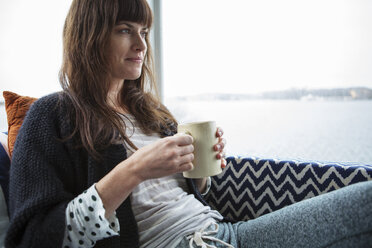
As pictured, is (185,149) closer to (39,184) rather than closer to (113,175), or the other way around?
(113,175)

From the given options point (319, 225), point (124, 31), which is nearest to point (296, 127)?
point (319, 225)

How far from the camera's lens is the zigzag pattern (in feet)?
3.14

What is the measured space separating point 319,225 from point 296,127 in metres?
0.95

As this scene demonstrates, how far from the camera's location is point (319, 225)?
26.7 inches

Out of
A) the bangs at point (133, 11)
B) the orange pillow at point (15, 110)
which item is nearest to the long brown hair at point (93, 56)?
the bangs at point (133, 11)

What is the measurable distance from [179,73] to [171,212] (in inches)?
52.5

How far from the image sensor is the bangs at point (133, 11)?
887mm

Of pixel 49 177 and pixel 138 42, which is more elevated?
pixel 138 42

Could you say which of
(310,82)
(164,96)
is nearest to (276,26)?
(310,82)

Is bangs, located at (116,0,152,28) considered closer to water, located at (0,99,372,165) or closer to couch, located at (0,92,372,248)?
couch, located at (0,92,372,248)

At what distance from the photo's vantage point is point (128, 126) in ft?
3.01

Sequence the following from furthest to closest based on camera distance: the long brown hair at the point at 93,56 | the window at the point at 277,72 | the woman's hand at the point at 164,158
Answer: the window at the point at 277,72 → the long brown hair at the point at 93,56 → the woman's hand at the point at 164,158

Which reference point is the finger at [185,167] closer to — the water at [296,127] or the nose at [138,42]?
the nose at [138,42]

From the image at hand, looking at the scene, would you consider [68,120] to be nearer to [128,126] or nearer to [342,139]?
[128,126]
